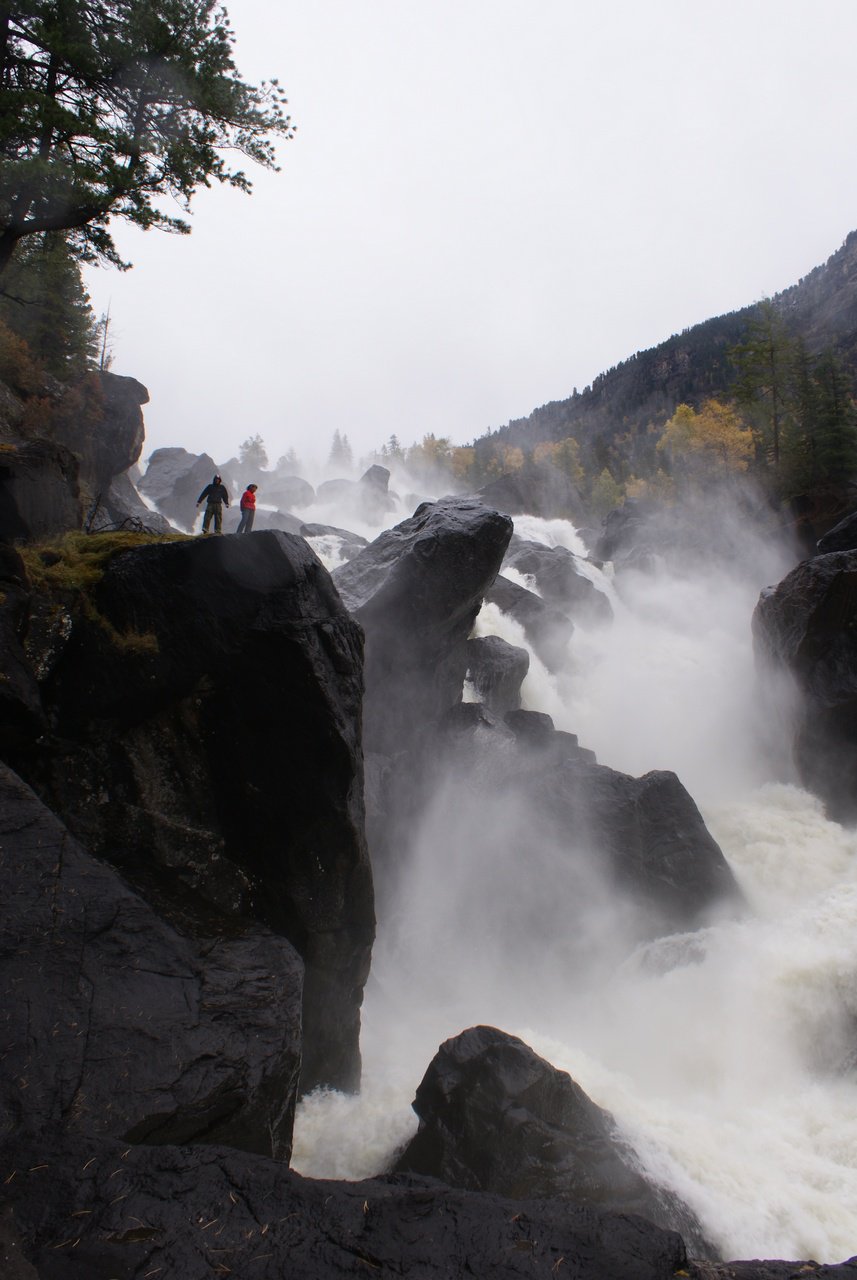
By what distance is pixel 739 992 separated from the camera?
12602 mm

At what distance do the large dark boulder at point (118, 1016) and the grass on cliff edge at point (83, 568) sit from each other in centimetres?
232

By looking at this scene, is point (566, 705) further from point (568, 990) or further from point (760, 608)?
point (568, 990)

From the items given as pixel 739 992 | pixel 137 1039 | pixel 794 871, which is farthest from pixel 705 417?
pixel 137 1039

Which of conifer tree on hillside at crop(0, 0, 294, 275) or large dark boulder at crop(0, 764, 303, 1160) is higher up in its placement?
conifer tree on hillside at crop(0, 0, 294, 275)

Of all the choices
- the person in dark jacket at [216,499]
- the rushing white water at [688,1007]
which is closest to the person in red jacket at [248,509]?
the person in dark jacket at [216,499]

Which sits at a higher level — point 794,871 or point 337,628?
point 337,628

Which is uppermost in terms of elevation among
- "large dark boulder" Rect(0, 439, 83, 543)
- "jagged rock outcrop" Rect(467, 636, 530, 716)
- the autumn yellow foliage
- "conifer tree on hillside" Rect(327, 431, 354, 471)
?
"conifer tree on hillside" Rect(327, 431, 354, 471)

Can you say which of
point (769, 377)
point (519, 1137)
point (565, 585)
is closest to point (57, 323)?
point (565, 585)

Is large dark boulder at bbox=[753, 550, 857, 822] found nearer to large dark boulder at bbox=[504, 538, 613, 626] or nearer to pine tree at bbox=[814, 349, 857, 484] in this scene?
large dark boulder at bbox=[504, 538, 613, 626]

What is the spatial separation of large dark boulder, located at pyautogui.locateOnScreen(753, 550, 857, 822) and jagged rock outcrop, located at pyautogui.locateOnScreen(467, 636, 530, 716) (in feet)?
29.2

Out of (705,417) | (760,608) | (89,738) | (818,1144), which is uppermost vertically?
(705,417)

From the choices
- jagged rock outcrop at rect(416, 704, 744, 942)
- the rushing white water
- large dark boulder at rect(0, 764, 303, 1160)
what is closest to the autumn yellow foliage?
the rushing white water

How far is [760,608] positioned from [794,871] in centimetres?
972

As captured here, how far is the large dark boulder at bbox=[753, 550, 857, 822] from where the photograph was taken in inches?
738
